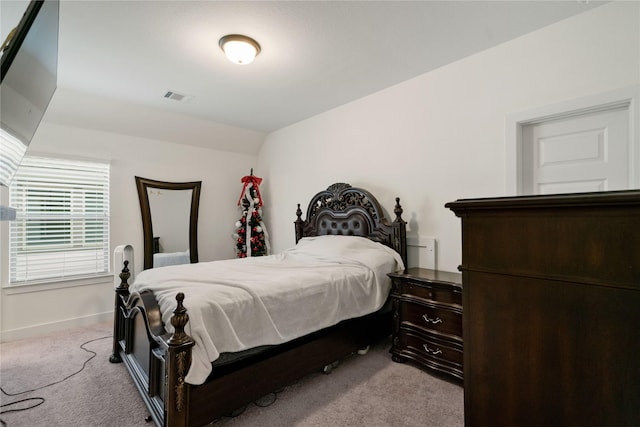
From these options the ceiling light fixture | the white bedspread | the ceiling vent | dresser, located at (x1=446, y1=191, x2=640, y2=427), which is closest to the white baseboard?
the white bedspread

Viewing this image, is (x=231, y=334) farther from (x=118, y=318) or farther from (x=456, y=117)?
(x=456, y=117)

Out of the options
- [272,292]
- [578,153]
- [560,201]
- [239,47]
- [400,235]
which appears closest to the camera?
[560,201]

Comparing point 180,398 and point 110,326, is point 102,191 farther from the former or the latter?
point 180,398

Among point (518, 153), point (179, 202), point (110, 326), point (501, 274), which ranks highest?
point (518, 153)

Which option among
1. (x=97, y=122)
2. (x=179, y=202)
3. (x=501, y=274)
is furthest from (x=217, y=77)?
(x=501, y=274)

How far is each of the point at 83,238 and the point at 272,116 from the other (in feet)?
9.21

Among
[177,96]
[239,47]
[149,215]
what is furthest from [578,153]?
[149,215]

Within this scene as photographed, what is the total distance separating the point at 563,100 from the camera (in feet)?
6.88

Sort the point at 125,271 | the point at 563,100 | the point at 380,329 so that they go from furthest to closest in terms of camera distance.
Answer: the point at 380,329 → the point at 125,271 → the point at 563,100

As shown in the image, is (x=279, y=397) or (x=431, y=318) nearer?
(x=279, y=397)

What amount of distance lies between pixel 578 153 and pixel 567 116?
0.93 feet

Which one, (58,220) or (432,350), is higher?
(58,220)

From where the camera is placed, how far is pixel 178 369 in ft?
4.82

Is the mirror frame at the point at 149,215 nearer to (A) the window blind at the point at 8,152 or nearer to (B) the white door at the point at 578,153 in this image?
(A) the window blind at the point at 8,152
